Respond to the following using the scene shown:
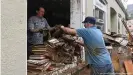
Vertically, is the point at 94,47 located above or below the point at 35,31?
below

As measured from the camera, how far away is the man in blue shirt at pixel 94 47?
7.34 metres

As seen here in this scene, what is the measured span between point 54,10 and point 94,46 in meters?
6.67

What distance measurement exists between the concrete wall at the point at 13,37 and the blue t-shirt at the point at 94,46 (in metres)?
2.27

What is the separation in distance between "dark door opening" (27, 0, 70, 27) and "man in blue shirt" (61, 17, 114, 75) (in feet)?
17.4

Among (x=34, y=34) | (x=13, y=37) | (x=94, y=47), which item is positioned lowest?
(x=94, y=47)

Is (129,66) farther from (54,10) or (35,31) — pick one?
(54,10)

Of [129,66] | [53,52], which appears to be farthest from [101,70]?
[129,66]

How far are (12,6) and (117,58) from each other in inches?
188

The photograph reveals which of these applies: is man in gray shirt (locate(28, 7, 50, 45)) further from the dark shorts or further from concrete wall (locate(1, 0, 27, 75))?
concrete wall (locate(1, 0, 27, 75))

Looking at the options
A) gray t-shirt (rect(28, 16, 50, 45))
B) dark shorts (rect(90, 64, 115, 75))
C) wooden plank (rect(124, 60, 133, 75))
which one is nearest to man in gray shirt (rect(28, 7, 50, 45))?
gray t-shirt (rect(28, 16, 50, 45))

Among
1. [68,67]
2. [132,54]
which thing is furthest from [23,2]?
[132,54]

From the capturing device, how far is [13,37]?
16.6 ft

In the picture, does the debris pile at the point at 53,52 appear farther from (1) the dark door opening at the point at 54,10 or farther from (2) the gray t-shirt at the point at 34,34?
(1) the dark door opening at the point at 54,10

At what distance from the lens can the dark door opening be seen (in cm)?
1289
